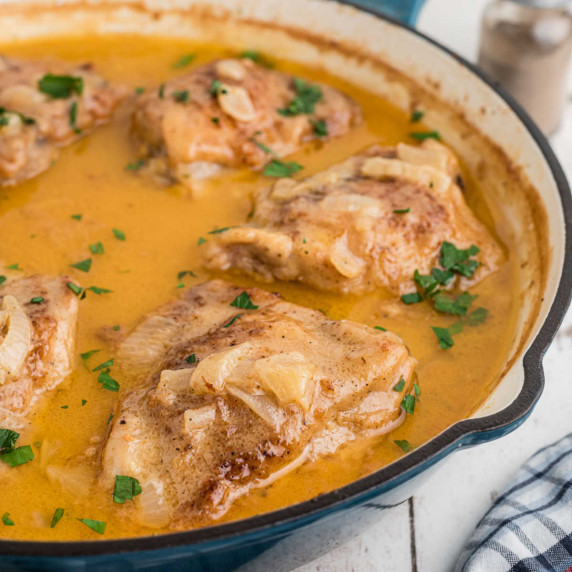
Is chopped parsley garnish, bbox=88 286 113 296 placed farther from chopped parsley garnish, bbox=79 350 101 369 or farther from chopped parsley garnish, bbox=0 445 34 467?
chopped parsley garnish, bbox=0 445 34 467

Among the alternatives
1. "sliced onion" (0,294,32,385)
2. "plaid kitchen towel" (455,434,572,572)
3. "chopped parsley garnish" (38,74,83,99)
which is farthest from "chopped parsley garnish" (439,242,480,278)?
"chopped parsley garnish" (38,74,83,99)

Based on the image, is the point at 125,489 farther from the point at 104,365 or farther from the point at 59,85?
the point at 59,85

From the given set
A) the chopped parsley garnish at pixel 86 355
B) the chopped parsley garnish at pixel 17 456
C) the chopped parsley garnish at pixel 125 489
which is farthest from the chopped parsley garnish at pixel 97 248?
the chopped parsley garnish at pixel 125 489

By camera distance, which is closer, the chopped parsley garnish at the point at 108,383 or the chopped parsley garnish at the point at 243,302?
the chopped parsley garnish at the point at 108,383

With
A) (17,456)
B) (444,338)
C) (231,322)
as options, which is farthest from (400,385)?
(17,456)

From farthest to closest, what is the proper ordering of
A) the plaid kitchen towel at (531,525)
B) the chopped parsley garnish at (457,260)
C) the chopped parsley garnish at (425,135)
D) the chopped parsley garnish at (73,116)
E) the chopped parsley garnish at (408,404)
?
1. the chopped parsley garnish at (425,135)
2. the chopped parsley garnish at (73,116)
3. the chopped parsley garnish at (457,260)
4. the chopped parsley garnish at (408,404)
5. the plaid kitchen towel at (531,525)

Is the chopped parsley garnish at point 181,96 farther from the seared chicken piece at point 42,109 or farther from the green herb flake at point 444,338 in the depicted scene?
the green herb flake at point 444,338
